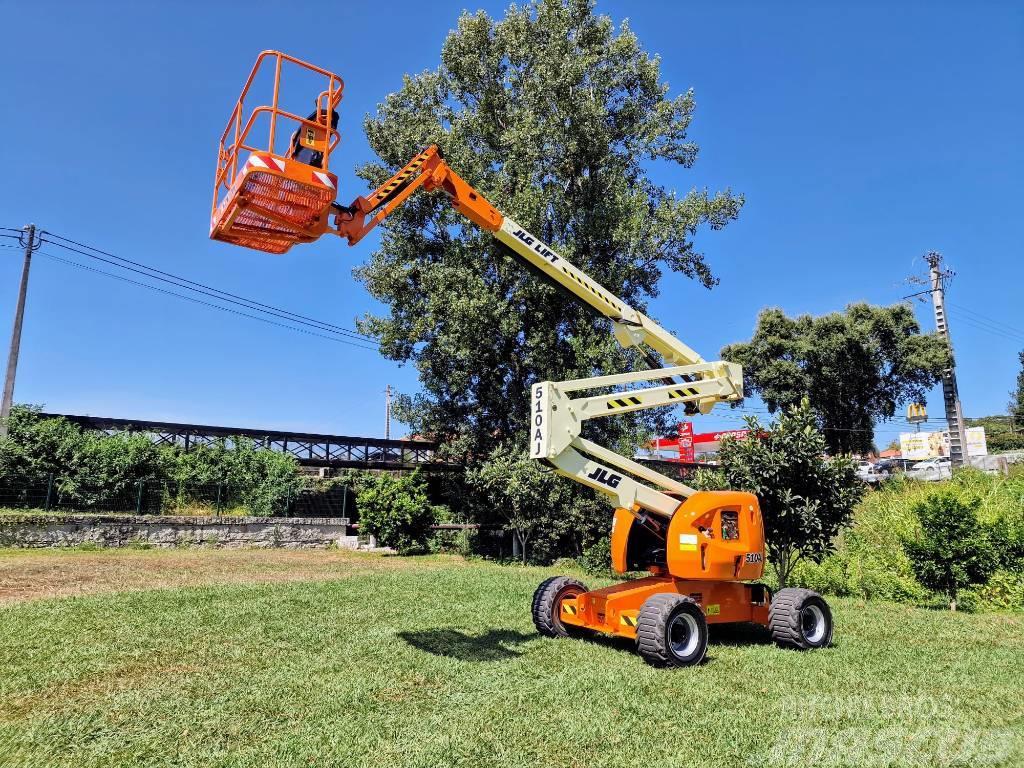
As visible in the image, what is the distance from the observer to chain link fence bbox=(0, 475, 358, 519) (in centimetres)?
2039

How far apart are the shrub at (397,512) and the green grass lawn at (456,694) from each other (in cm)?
1170

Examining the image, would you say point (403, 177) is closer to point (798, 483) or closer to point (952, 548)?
point (798, 483)

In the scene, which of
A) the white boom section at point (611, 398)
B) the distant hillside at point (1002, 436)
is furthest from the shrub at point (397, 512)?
the distant hillside at point (1002, 436)

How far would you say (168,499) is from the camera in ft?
73.1

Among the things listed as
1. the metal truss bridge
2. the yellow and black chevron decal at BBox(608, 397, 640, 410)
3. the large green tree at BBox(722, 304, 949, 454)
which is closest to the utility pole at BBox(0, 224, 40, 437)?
the metal truss bridge

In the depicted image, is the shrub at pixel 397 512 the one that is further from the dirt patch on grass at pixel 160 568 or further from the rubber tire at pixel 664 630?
the rubber tire at pixel 664 630

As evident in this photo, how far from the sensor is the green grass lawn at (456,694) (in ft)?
16.8

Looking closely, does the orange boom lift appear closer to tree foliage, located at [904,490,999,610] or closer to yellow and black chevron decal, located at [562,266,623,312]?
yellow and black chevron decal, located at [562,266,623,312]

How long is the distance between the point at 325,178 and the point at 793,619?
8.23 meters

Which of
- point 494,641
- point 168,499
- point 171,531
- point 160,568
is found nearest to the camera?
point 494,641

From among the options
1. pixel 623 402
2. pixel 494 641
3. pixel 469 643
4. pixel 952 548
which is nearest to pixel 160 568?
pixel 469 643

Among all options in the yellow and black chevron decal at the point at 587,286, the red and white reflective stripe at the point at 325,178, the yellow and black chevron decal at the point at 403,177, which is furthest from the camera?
the yellow and black chevron decal at the point at 587,286

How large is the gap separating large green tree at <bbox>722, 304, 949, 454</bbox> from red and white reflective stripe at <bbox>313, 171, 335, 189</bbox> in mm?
38406

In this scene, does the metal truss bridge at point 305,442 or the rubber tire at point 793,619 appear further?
the metal truss bridge at point 305,442
